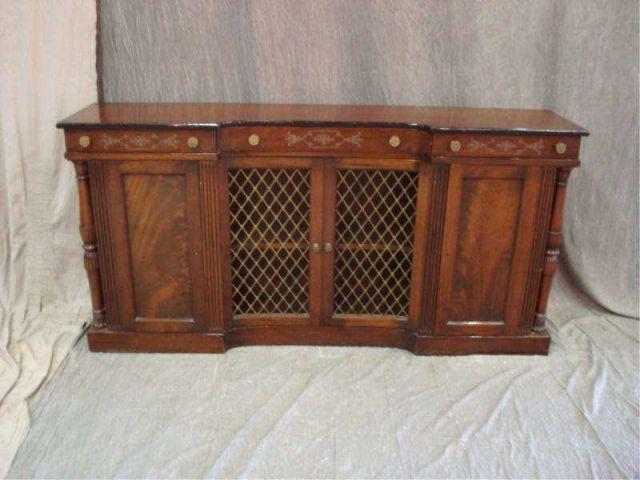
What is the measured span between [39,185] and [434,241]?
1.45m

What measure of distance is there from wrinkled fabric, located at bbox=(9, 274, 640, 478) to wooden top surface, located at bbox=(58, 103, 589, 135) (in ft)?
2.59

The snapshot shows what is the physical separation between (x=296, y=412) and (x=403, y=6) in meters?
1.42

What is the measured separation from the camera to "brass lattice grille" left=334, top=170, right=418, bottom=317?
2062 millimetres

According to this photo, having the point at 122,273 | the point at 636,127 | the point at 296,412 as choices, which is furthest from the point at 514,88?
the point at 122,273

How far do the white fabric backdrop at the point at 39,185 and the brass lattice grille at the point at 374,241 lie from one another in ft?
3.21

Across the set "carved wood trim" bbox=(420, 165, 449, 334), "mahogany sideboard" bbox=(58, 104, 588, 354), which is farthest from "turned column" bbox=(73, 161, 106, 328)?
"carved wood trim" bbox=(420, 165, 449, 334)

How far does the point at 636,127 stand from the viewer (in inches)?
92.0

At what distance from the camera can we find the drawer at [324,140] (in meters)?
1.92

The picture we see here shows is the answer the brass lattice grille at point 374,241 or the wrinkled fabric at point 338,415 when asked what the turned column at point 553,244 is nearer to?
the wrinkled fabric at point 338,415

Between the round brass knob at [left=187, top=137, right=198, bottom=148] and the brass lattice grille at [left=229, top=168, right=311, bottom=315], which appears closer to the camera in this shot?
the round brass knob at [left=187, top=137, right=198, bottom=148]

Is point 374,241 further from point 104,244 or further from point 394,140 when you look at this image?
point 104,244

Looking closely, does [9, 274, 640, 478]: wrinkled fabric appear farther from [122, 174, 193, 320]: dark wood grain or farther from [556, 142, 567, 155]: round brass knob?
[556, 142, 567, 155]: round brass knob

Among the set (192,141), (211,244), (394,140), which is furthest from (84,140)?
(394,140)

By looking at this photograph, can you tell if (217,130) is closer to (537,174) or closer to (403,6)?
(403,6)
